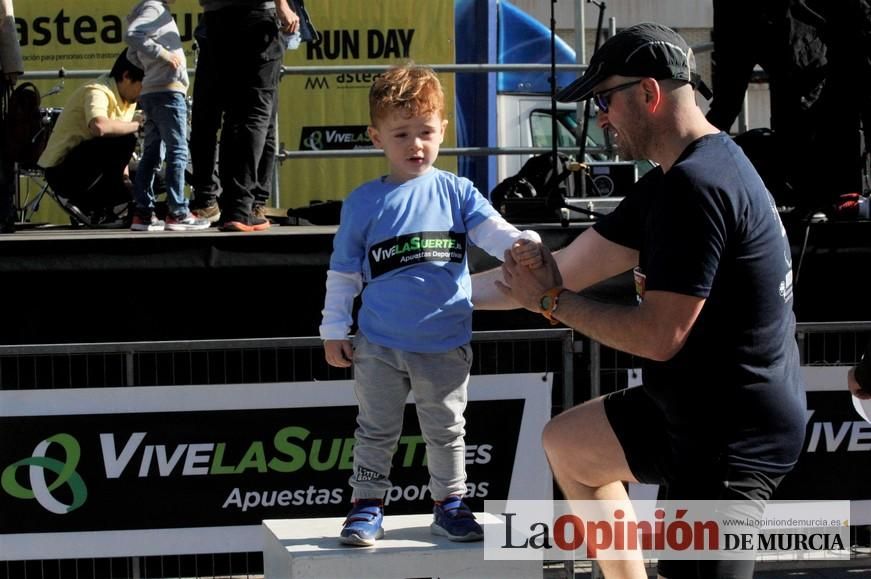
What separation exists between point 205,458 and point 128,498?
35 cm

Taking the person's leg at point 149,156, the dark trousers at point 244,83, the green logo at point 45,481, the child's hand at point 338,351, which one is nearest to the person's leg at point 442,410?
the child's hand at point 338,351

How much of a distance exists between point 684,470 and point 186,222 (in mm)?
3977

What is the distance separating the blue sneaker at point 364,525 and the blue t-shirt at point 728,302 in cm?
111

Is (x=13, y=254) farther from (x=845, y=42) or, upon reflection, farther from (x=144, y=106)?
(x=845, y=42)

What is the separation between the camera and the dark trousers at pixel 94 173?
7.91 m

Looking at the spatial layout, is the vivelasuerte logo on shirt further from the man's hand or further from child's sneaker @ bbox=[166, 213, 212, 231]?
child's sneaker @ bbox=[166, 213, 212, 231]

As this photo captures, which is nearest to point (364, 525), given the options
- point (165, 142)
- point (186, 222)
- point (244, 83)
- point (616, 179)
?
point (244, 83)

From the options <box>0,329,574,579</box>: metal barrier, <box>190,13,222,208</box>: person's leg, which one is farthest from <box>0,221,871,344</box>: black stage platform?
<box>190,13,222,208</box>: person's leg

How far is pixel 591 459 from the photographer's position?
3.69m

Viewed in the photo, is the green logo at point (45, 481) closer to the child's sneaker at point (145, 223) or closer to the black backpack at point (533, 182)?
the child's sneaker at point (145, 223)

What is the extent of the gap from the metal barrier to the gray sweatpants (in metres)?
1.01

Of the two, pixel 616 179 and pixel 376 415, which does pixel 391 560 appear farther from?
pixel 616 179

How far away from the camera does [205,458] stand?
17.3ft

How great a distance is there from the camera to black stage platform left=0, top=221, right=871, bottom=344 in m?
5.60
